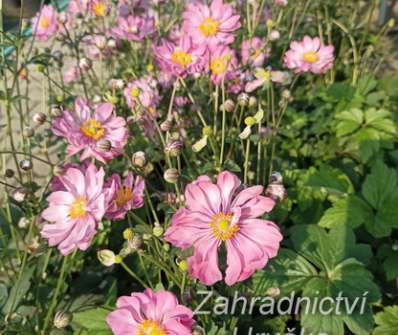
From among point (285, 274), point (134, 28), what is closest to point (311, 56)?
point (134, 28)

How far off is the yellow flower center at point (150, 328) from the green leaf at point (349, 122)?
→ 1.21 metres

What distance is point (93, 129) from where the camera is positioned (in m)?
1.40

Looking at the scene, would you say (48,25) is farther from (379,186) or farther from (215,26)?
(379,186)

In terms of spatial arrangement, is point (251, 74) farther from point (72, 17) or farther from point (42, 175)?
point (42, 175)

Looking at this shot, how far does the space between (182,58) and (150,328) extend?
2.96 ft

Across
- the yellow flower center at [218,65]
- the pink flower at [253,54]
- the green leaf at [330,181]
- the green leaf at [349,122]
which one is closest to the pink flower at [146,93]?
the yellow flower center at [218,65]

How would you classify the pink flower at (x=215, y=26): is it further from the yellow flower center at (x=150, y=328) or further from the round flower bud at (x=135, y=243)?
the yellow flower center at (x=150, y=328)

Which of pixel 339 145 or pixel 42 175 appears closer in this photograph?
pixel 339 145

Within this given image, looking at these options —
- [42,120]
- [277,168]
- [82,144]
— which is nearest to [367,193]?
[277,168]

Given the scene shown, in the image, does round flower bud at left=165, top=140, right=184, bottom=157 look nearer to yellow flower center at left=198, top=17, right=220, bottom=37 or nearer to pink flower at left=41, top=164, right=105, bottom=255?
pink flower at left=41, top=164, right=105, bottom=255

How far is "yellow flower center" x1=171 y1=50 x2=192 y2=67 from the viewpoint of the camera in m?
1.59

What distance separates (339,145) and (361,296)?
3.12ft

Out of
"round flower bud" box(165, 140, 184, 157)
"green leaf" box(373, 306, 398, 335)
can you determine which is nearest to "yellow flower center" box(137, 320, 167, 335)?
"round flower bud" box(165, 140, 184, 157)

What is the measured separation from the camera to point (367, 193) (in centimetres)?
161
